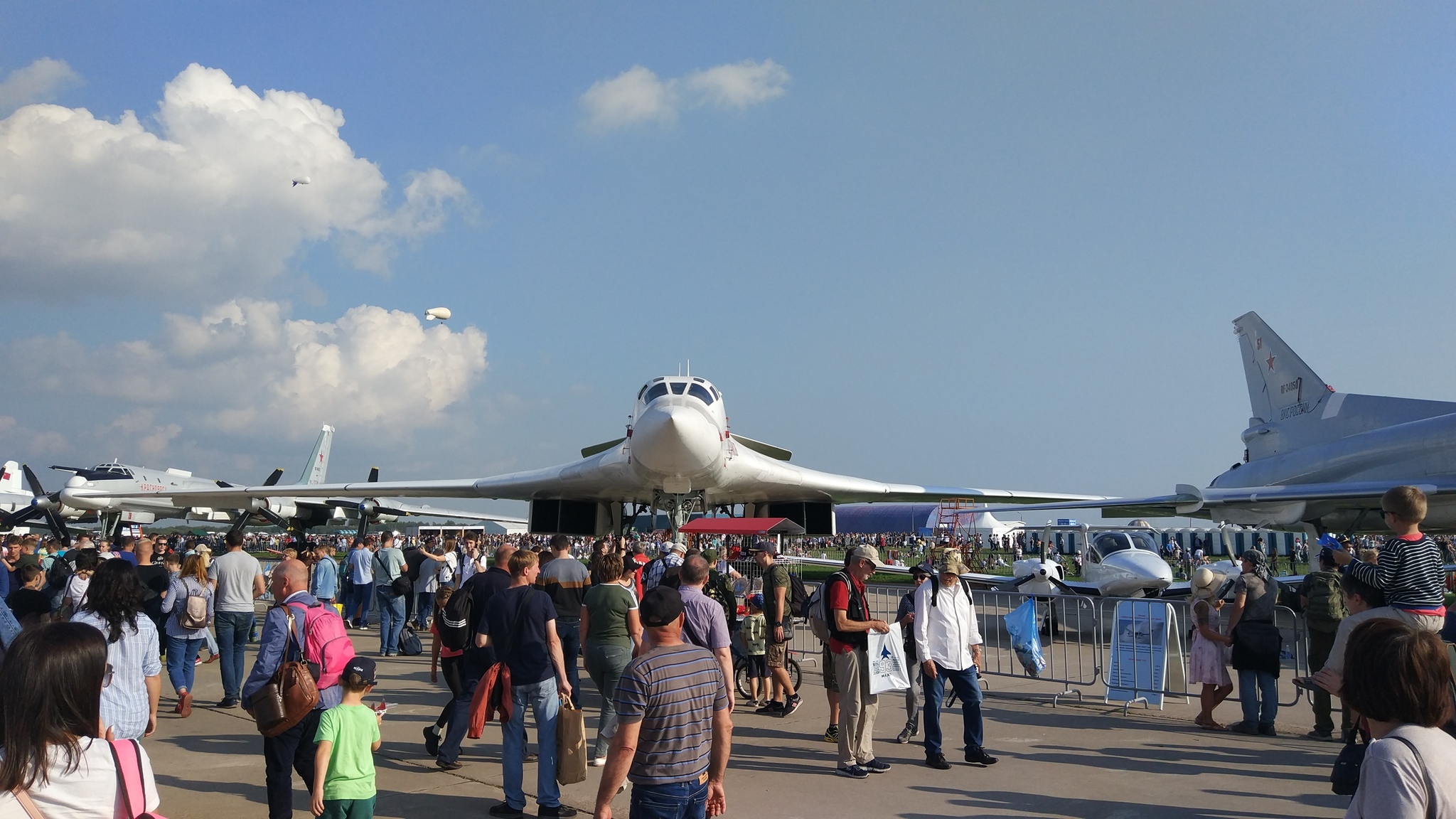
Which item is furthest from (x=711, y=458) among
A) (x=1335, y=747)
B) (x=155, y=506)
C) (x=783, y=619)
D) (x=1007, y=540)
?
(x=1007, y=540)

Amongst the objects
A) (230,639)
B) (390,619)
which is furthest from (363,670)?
(390,619)

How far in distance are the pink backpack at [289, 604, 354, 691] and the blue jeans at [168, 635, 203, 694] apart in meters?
4.42

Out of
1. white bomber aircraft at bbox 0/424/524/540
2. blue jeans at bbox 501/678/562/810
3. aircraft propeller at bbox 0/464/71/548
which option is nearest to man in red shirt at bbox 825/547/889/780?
blue jeans at bbox 501/678/562/810

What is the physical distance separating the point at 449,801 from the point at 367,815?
1533mm

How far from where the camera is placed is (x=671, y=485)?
1507 centimetres

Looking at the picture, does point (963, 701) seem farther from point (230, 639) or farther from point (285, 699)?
point (230, 639)

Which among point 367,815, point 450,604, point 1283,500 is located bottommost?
point 367,815

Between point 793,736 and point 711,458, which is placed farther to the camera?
point 711,458

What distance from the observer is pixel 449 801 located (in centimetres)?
525

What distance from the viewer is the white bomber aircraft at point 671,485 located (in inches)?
558

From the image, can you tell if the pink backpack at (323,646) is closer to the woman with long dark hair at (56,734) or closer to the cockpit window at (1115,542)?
the woman with long dark hair at (56,734)

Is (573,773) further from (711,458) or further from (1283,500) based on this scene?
(1283,500)

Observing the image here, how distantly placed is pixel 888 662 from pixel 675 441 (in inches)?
305

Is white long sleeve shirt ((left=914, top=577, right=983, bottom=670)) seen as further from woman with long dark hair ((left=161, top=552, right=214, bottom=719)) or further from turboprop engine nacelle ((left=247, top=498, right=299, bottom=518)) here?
turboprop engine nacelle ((left=247, top=498, right=299, bottom=518))
